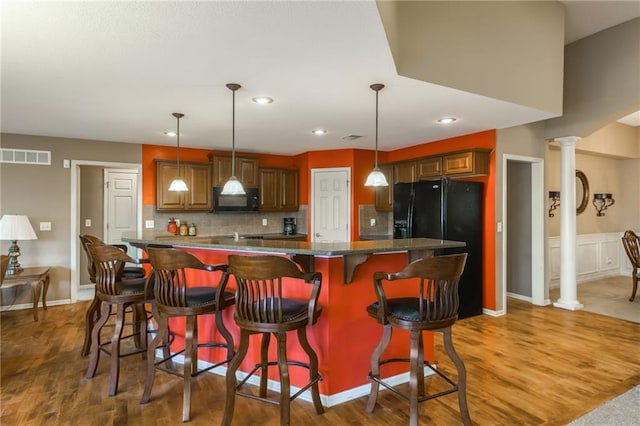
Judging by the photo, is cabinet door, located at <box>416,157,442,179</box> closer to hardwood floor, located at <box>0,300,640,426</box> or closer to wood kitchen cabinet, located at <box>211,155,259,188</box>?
hardwood floor, located at <box>0,300,640,426</box>

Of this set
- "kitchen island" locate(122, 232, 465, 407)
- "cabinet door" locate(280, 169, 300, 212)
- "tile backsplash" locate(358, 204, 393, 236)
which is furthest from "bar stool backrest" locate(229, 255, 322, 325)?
"cabinet door" locate(280, 169, 300, 212)

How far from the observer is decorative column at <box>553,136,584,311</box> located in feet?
15.7

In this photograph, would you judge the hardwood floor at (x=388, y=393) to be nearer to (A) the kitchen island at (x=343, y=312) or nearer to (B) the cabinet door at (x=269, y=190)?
(A) the kitchen island at (x=343, y=312)

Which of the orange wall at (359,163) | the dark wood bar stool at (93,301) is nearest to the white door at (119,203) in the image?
the orange wall at (359,163)

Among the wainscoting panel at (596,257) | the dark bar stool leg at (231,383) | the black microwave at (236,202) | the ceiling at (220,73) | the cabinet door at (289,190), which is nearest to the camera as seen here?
the ceiling at (220,73)

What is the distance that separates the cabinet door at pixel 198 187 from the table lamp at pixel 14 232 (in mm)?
1924

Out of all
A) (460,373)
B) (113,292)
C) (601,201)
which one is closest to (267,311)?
(460,373)

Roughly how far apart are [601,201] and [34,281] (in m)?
9.32

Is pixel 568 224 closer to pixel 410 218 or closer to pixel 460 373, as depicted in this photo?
pixel 410 218

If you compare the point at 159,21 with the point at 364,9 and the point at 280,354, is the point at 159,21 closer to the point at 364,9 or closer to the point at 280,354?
the point at 364,9

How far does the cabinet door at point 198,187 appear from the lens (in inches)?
214

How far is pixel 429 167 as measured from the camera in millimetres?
4879

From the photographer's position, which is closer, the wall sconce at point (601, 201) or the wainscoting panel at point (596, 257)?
the wainscoting panel at point (596, 257)

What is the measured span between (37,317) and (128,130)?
8.14 ft
